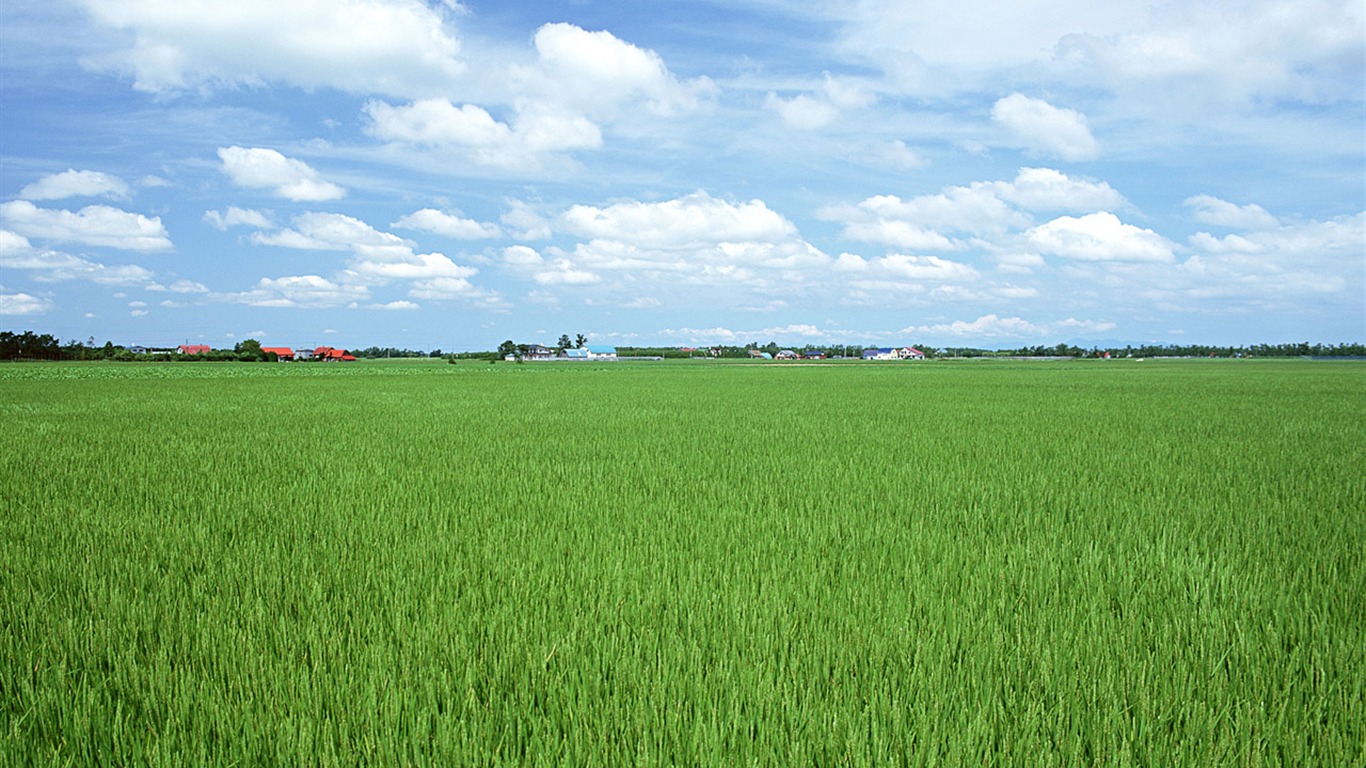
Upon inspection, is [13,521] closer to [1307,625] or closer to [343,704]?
[343,704]

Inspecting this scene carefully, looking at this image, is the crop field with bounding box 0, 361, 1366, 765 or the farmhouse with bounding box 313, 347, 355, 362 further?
the farmhouse with bounding box 313, 347, 355, 362

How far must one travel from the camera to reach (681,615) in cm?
318

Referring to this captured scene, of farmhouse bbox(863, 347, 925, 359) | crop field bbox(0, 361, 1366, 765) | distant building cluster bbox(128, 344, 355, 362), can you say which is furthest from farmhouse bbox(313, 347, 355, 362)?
crop field bbox(0, 361, 1366, 765)

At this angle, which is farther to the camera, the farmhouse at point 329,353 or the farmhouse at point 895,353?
the farmhouse at point 895,353

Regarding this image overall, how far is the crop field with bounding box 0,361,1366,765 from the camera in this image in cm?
223

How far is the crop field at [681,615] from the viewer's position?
223cm

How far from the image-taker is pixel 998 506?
5.83 m

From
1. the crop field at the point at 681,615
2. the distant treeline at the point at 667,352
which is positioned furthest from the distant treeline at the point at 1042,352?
the crop field at the point at 681,615

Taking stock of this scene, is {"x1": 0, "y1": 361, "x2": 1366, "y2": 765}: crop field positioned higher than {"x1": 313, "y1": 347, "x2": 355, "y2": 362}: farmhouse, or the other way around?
{"x1": 313, "y1": 347, "x2": 355, "y2": 362}: farmhouse

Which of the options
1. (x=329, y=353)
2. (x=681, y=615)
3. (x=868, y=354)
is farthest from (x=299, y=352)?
(x=681, y=615)

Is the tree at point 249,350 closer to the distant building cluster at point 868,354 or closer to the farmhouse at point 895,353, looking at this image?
the distant building cluster at point 868,354

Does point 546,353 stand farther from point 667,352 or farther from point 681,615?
point 681,615

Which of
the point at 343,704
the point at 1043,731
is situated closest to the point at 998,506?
the point at 1043,731

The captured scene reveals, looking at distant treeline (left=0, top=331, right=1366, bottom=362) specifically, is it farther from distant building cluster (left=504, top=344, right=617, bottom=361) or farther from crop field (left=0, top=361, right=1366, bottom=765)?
crop field (left=0, top=361, right=1366, bottom=765)
